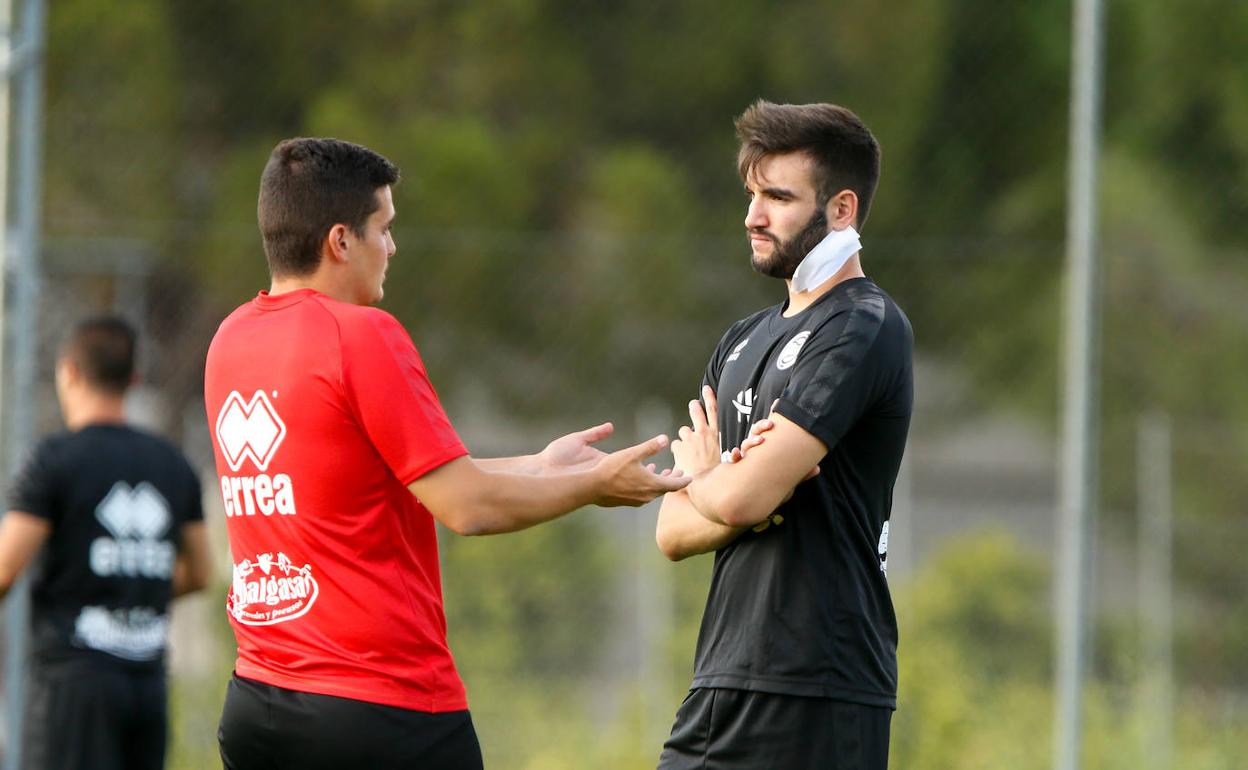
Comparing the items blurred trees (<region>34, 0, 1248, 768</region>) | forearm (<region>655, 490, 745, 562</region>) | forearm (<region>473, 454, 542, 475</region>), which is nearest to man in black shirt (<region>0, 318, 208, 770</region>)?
forearm (<region>473, 454, 542, 475</region>)

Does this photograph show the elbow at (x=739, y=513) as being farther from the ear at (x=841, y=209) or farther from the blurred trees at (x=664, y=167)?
the blurred trees at (x=664, y=167)

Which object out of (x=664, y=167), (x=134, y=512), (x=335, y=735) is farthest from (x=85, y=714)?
(x=664, y=167)

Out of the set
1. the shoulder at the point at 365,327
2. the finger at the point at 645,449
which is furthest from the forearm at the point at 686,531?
the shoulder at the point at 365,327

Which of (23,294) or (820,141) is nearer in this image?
(820,141)

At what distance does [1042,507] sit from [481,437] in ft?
12.4

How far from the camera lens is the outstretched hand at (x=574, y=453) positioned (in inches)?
135

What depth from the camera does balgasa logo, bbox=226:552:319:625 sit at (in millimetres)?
3248

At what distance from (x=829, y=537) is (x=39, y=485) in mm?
2993

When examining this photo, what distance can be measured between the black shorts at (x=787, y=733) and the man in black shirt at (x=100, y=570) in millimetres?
2715

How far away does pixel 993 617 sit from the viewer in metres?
9.22

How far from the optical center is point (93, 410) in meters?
5.50

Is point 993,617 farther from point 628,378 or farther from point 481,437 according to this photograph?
point 481,437

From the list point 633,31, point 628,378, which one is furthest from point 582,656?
point 633,31

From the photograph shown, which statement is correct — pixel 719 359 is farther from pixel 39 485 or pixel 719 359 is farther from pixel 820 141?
pixel 39 485
